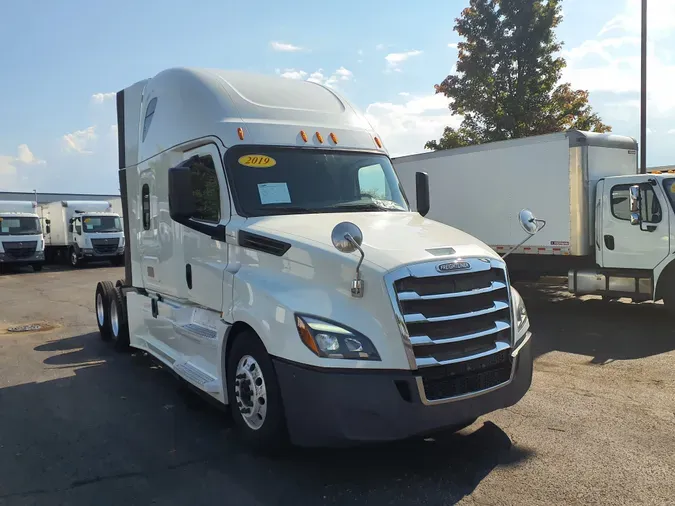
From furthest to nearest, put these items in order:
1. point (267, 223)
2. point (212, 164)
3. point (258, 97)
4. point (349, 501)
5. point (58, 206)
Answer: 1. point (58, 206)
2. point (258, 97)
3. point (212, 164)
4. point (267, 223)
5. point (349, 501)

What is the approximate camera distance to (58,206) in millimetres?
30359

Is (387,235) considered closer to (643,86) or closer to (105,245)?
(643,86)

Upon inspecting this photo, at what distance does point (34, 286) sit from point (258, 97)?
16934 millimetres

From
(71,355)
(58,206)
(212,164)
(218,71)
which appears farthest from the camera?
(58,206)

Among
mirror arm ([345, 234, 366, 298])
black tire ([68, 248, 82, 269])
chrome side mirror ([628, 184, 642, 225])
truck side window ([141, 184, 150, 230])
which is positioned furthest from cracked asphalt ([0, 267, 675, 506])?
black tire ([68, 248, 82, 269])

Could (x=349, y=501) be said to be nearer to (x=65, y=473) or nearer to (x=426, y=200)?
(x=65, y=473)

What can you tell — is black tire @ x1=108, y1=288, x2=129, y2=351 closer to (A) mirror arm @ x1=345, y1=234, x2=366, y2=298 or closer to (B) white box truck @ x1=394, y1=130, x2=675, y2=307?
(A) mirror arm @ x1=345, y1=234, x2=366, y2=298

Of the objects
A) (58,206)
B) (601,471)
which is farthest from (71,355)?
(58,206)

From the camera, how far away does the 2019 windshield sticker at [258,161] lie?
5129 millimetres

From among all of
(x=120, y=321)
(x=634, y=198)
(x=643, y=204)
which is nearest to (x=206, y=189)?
(x=120, y=321)

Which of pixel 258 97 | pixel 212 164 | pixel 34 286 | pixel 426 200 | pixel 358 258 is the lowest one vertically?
pixel 34 286

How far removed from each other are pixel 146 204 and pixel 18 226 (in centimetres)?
2268

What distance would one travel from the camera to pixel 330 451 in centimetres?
464

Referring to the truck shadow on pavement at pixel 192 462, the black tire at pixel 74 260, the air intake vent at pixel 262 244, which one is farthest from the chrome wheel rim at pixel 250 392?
the black tire at pixel 74 260
